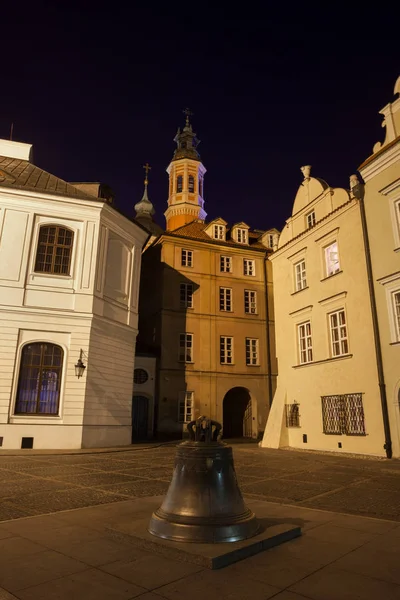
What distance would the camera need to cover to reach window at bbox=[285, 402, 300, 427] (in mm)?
20531

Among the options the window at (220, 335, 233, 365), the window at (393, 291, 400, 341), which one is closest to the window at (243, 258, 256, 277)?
the window at (220, 335, 233, 365)

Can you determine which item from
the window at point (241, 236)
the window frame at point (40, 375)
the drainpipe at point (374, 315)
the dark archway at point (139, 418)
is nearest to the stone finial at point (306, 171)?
the drainpipe at point (374, 315)

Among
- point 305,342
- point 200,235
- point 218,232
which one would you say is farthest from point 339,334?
point 200,235

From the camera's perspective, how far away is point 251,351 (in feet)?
100

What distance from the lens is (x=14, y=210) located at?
62.6 feet

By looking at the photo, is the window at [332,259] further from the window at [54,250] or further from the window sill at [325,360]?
the window at [54,250]

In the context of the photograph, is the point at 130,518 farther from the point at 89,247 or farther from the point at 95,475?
the point at 89,247

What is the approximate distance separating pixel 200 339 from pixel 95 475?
62.4 ft

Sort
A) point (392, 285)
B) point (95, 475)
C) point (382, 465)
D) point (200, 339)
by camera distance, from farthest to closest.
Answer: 1. point (200, 339)
2. point (392, 285)
3. point (382, 465)
4. point (95, 475)

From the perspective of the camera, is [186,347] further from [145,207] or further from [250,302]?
[145,207]

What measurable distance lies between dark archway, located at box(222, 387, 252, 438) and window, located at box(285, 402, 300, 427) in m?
9.17

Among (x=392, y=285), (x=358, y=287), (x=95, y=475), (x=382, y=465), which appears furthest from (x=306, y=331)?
(x=95, y=475)

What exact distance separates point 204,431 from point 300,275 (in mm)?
18006

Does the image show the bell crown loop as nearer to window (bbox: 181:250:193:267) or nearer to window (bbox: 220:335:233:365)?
window (bbox: 220:335:233:365)
